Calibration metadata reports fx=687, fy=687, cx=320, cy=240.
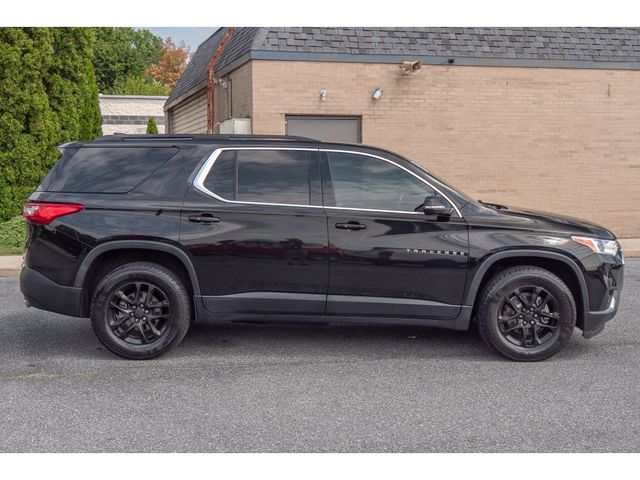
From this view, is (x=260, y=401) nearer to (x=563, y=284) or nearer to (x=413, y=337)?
(x=413, y=337)

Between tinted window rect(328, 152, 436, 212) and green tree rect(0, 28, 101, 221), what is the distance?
974 cm

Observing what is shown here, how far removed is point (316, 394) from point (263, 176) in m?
1.90

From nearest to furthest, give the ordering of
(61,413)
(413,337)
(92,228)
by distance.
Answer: (61,413), (92,228), (413,337)

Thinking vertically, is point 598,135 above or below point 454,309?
above

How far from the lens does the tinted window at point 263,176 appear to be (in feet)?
18.7

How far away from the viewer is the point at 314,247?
5586mm

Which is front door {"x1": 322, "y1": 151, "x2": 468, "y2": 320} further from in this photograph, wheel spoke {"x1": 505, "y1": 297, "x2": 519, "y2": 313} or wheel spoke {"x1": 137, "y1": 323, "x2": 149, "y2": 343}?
wheel spoke {"x1": 137, "y1": 323, "x2": 149, "y2": 343}

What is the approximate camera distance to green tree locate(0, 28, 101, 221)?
1323 centimetres

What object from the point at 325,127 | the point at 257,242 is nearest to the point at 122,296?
A: the point at 257,242

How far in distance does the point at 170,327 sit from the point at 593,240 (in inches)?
140

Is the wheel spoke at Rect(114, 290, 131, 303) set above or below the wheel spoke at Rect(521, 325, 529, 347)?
above

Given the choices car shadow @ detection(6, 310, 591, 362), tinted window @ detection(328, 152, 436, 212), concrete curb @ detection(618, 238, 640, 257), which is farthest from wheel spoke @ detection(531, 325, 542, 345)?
concrete curb @ detection(618, 238, 640, 257)

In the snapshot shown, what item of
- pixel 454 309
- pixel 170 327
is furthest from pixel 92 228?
pixel 454 309

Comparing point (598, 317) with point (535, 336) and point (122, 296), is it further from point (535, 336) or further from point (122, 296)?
point (122, 296)
